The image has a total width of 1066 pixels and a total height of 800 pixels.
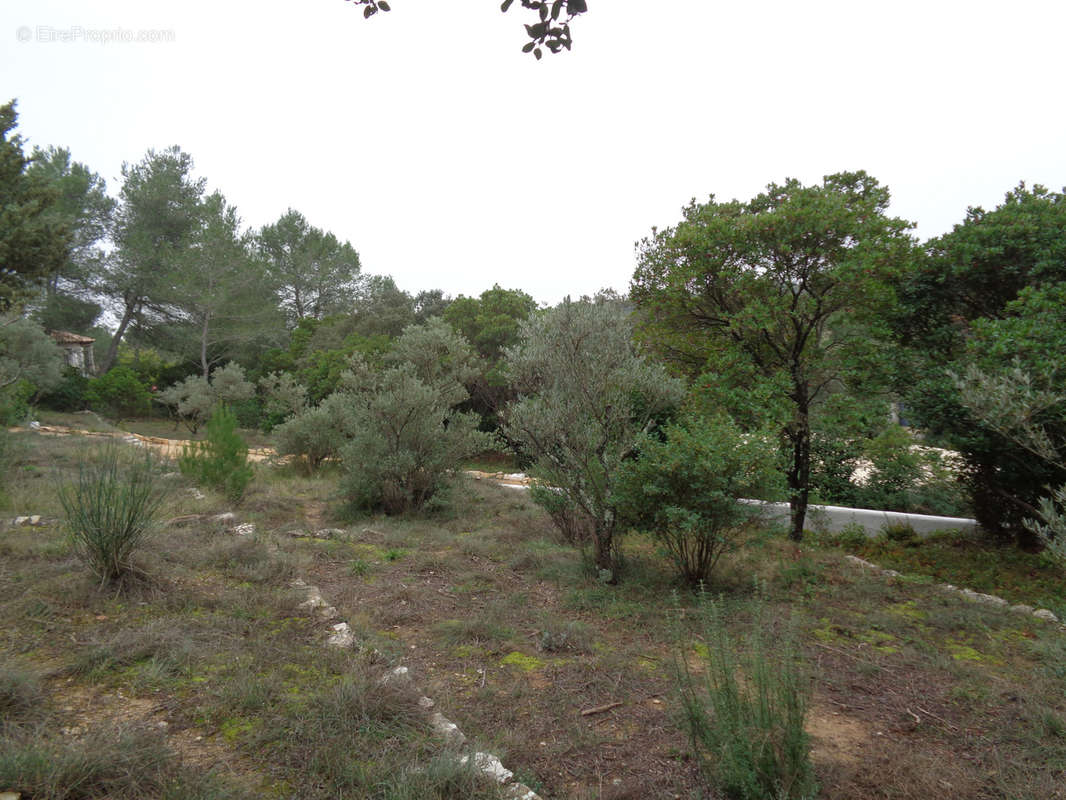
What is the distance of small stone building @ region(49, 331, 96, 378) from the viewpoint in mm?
26844

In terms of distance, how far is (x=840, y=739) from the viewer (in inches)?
108

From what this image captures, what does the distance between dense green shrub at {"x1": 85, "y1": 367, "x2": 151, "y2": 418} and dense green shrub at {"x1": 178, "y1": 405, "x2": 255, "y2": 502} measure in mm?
18194

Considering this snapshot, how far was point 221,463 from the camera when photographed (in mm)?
8188

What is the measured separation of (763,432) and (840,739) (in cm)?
253

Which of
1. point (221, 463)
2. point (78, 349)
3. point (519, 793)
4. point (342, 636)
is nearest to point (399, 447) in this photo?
point (221, 463)

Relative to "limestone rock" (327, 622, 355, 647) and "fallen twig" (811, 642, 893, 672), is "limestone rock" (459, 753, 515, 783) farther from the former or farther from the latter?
"fallen twig" (811, 642, 893, 672)

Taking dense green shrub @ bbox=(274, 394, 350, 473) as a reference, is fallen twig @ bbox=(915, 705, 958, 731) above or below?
below

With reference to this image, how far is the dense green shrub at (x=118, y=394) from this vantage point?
22.9 metres

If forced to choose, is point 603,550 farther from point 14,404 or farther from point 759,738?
point 14,404

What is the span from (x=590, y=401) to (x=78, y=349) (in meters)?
33.6

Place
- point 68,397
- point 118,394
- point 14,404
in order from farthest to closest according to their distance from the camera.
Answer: point 68,397 < point 118,394 < point 14,404

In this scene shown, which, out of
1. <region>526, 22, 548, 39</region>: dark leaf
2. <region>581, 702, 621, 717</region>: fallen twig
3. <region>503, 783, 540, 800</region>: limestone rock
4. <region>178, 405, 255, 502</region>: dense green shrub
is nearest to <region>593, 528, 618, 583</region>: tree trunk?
<region>581, 702, 621, 717</region>: fallen twig

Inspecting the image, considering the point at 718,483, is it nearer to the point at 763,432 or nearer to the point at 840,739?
the point at 763,432

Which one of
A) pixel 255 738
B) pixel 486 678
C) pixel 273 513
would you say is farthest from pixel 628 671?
pixel 273 513
